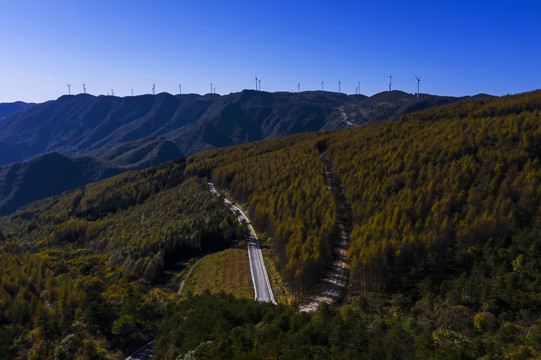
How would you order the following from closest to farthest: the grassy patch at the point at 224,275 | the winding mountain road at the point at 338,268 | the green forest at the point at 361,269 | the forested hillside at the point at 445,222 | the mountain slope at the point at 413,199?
the green forest at the point at 361,269 → the forested hillside at the point at 445,222 → the mountain slope at the point at 413,199 → the winding mountain road at the point at 338,268 → the grassy patch at the point at 224,275

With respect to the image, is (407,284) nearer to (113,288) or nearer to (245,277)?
(245,277)

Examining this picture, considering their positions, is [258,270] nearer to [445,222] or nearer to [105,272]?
[445,222]

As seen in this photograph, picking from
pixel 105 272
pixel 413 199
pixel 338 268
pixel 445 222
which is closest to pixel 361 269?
pixel 338 268

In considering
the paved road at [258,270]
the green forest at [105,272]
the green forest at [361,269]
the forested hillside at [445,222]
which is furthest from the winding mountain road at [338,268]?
the green forest at [105,272]

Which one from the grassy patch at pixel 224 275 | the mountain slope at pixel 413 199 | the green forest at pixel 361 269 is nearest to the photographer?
the green forest at pixel 361 269

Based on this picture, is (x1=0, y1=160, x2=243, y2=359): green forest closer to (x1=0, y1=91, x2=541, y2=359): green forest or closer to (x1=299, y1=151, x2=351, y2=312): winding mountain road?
(x1=0, y1=91, x2=541, y2=359): green forest

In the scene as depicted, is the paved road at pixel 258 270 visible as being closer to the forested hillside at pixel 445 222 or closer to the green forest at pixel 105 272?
the forested hillside at pixel 445 222

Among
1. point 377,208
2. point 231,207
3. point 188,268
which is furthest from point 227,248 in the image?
point 377,208
